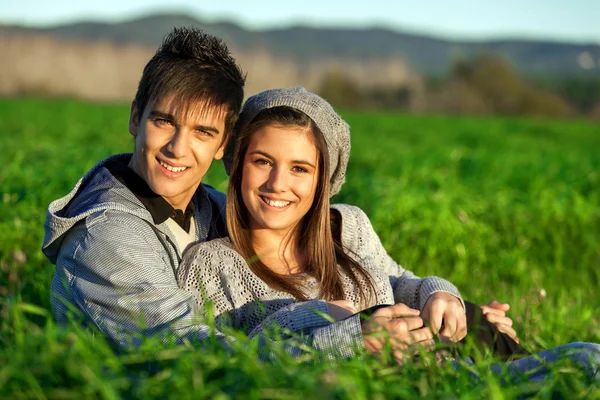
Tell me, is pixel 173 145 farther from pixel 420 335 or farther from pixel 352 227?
pixel 420 335

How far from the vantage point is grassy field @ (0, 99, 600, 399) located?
2129 mm

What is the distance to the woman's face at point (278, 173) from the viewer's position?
3.32 metres

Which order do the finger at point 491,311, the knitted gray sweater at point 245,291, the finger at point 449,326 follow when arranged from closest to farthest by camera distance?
the knitted gray sweater at point 245,291 → the finger at point 449,326 → the finger at point 491,311

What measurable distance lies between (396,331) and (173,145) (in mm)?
1275

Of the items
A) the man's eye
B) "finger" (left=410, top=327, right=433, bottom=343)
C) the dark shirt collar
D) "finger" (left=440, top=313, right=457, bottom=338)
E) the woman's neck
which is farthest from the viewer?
the woman's neck

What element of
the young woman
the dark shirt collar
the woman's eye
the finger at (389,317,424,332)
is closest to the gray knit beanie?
the young woman

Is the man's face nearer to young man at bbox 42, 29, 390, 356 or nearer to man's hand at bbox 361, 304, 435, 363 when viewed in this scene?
young man at bbox 42, 29, 390, 356

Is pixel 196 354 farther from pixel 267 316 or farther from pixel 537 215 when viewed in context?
pixel 537 215

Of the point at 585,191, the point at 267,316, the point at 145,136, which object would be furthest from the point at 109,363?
the point at 585,191

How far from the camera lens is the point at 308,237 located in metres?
3.53

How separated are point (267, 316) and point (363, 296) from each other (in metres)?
0.54

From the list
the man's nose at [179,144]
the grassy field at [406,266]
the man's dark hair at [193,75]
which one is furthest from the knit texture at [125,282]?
the man's dark hair at [193,75]

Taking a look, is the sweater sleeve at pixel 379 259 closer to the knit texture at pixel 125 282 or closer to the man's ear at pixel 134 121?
the knit texture at pixel 125 282

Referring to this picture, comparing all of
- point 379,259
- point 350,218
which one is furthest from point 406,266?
point 350,218
